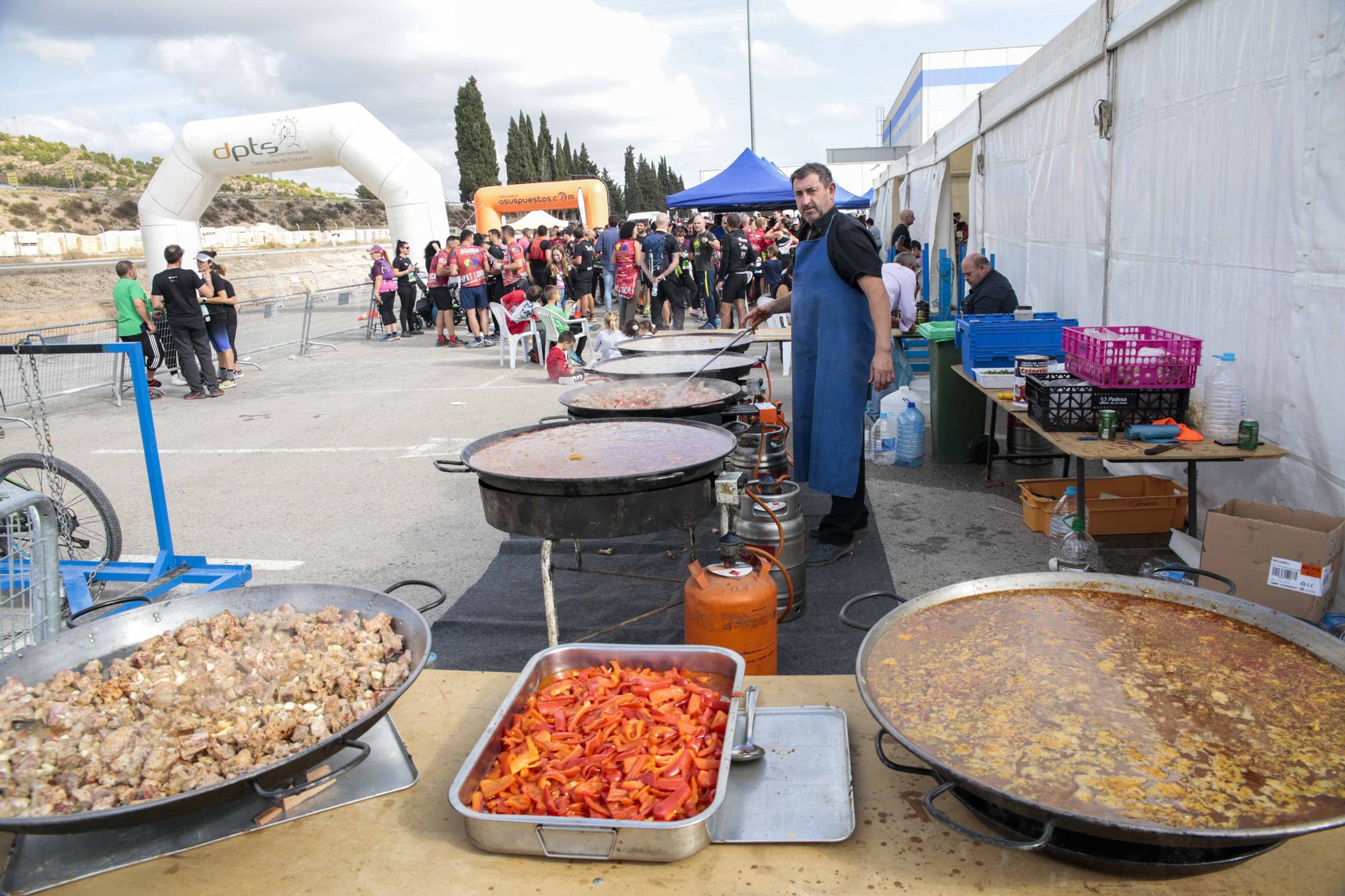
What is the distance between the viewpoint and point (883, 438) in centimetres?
720

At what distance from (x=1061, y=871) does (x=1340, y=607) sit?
9.91 feet

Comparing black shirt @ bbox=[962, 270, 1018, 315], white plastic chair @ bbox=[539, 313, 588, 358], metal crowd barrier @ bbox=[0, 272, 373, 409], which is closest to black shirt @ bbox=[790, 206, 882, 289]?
black shirt @ bbox=[962, 270, 1018, 315]

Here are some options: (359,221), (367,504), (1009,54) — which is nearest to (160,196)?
(367,504)

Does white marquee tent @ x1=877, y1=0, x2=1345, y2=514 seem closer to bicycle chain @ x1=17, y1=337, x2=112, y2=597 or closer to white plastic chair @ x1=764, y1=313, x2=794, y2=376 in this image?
white plastic chair @ x1=764, y1=313, x2=794, y2=376

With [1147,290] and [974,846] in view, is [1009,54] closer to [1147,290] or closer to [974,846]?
[1147,290]

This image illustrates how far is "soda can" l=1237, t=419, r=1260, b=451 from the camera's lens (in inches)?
157

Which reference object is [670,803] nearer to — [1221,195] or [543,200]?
[1221,195]

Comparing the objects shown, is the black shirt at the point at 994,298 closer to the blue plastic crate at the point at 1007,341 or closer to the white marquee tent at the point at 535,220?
the blue plastic crate at the point at 1007,341

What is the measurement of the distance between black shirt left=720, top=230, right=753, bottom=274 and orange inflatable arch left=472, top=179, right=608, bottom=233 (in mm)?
19098

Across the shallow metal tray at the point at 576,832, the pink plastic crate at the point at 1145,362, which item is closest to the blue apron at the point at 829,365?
the pink plastic crate at the point at 1145,362

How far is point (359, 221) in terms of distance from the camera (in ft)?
203

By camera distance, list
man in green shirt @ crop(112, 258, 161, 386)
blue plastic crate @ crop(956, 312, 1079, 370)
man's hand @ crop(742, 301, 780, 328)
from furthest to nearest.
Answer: man in green shirt @ crop(112, 258, 161, 386), blue plastic crate @ crop(956, 312, 1079, 370), man's hand @ crop(742, 301, 780, 328)

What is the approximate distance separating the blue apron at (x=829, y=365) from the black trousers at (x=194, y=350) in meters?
9.39

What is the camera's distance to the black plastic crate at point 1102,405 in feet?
14.4
